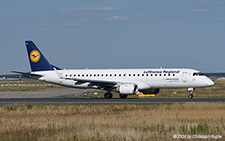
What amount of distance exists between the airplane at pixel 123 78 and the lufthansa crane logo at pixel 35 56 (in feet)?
0.45

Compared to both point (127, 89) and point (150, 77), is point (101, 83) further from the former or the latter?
point (150, 77)

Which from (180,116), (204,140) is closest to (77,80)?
(180,116)

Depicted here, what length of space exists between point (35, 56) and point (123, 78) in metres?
13.0

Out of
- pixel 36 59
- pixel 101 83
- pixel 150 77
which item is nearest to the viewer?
pixel 150 77

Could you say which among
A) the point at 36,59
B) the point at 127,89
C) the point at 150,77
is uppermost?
the point at 36,59

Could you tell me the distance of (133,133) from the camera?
56.6ft

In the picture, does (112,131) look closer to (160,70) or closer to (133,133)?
(133,133)

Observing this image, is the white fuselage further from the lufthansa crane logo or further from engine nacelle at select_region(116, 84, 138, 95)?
the lufthansa crane logo

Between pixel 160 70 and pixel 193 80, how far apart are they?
4019 mm

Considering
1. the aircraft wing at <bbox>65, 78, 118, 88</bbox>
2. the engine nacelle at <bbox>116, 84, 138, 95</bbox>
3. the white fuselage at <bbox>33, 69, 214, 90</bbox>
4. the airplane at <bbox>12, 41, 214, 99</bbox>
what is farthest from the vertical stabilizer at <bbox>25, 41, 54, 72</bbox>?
the engine nacelle at <bbox>116, 84, 138, 95</bbox>

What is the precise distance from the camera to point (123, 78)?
49500mm

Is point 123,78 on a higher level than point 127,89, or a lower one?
higher

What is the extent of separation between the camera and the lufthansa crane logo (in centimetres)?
5469

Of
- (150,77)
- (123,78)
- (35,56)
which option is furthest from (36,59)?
(150,77)
